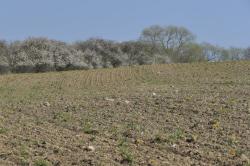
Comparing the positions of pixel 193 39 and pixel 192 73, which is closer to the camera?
pixel 192 73

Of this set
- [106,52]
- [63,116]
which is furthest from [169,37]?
[63,116]

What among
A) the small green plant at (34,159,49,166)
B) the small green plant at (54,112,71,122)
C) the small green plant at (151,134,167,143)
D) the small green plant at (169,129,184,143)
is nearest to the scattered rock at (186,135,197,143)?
the small green plant at (169,129,184,143)

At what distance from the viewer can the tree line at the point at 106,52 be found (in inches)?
1941

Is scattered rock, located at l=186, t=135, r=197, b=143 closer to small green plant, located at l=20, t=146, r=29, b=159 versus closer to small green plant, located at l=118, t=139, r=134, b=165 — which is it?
small green plant, located at l=118, t=139, r=134, b=165

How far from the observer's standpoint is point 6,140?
950 centimetres

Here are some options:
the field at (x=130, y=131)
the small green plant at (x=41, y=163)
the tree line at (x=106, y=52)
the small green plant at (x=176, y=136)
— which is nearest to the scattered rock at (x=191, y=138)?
the field at (x=130, y=131)

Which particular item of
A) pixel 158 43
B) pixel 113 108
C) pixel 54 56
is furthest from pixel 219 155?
pixel 158 43

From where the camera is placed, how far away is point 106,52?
184ft

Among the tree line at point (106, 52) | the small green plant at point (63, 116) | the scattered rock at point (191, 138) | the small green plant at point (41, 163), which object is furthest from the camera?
the tree line at point (106, 52)

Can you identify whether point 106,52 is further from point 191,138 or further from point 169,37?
point 191,138

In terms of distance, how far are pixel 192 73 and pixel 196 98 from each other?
58.6 ft

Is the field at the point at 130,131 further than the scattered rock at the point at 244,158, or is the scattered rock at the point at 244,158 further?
the field at the point at 130,131

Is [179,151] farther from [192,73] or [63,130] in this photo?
[192,73]

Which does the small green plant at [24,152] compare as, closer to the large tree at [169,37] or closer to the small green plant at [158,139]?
the small green plant at [158,139]
